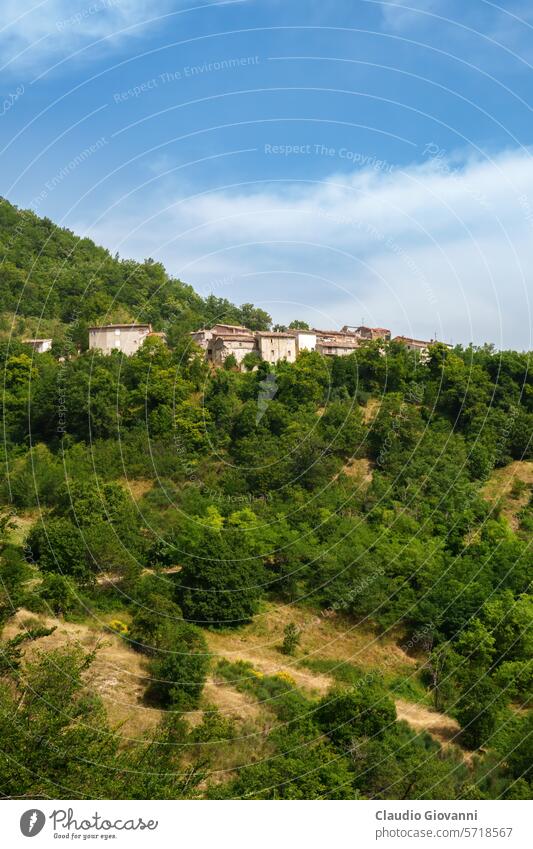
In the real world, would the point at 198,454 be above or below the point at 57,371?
below

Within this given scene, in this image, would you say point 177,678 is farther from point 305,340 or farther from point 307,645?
point 305,340

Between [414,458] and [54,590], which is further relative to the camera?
[414,458]

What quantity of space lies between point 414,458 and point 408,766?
87.2ft

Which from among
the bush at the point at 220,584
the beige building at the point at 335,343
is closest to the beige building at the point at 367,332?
the beige building at the point at 335,343

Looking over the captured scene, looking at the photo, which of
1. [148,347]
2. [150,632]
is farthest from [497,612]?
[148,347]

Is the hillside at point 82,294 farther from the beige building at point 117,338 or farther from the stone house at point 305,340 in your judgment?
the stone house at point 305,340

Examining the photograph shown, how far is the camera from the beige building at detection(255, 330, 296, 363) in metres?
65.7

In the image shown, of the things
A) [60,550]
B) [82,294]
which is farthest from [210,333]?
[60,550]

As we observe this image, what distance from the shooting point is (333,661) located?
3319 cm

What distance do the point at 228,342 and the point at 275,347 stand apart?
4158 mm

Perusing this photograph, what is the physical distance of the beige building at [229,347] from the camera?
64.6 meters

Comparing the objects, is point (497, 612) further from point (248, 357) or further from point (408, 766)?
point (248, 357)

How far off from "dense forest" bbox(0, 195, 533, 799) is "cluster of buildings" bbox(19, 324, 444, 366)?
2.53 metres

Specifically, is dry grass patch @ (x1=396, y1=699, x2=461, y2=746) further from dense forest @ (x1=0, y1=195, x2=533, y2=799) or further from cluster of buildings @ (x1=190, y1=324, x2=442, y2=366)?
cluster of buildings @ (x1=190, y1=324, x2=442, y2=366)
